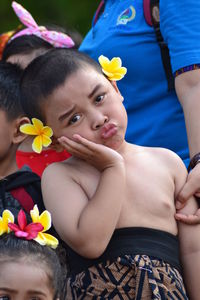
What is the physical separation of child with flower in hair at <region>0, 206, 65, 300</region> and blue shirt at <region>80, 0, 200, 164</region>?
0.89 m

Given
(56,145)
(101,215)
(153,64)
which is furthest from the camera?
(153,64)

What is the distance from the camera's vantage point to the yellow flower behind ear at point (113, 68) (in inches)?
145

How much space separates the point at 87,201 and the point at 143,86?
913mm

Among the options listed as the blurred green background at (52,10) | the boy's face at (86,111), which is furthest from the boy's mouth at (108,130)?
the blurred green background at (52,10)

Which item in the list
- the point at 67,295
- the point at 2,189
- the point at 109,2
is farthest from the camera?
the point at 109,2

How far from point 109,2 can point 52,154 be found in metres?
0.90

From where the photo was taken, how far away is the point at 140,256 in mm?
3281

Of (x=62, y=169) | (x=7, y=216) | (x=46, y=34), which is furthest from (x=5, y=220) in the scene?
(x=46, y=34)

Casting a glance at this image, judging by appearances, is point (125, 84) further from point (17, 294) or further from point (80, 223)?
point (17, 294)

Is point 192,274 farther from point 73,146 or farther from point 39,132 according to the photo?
point 39,132

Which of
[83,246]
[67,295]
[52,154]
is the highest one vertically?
[83,246]

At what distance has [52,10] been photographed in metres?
12.3

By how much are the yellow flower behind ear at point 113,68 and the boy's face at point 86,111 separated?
14cm

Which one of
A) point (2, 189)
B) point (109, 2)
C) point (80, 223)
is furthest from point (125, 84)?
point (80, 223)
